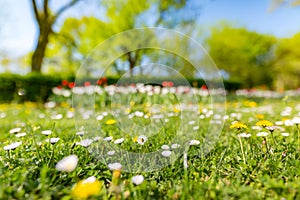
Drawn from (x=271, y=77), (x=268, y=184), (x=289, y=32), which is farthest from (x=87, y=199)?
(x=289, y=32)

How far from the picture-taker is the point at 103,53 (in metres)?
2.68

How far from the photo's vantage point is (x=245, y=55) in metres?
21.5

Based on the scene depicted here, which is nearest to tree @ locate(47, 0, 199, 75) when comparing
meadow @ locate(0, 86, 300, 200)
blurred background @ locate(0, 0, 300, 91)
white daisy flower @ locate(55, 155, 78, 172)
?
blurred background @ locate(0, 0, 300, 91)

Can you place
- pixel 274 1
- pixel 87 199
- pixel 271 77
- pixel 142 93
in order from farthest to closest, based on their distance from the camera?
pixel 271 77 → pixel 274 1 → pixel 142 93 → pixel 87 199

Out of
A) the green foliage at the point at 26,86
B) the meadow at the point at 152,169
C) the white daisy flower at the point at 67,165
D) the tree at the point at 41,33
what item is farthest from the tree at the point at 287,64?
the white daisy flower at the point at 67,165

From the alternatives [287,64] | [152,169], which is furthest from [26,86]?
[287,64]

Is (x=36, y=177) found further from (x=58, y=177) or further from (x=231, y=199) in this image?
(x=231, y=199)

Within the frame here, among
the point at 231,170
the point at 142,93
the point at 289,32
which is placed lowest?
the point at 231,170

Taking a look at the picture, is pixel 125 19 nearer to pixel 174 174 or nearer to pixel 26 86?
pixel 26 86

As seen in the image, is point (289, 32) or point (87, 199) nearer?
point (87, 199)

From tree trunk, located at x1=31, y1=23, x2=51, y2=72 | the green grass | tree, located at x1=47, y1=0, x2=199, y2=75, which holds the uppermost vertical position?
tree, located at x1=47, y1=0, x2=199, y2=75

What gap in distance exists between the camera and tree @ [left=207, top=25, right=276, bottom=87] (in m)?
21.4

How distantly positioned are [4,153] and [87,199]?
0.91m

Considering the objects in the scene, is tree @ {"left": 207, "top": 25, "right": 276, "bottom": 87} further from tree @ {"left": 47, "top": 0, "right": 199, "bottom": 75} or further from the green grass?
the green grass
